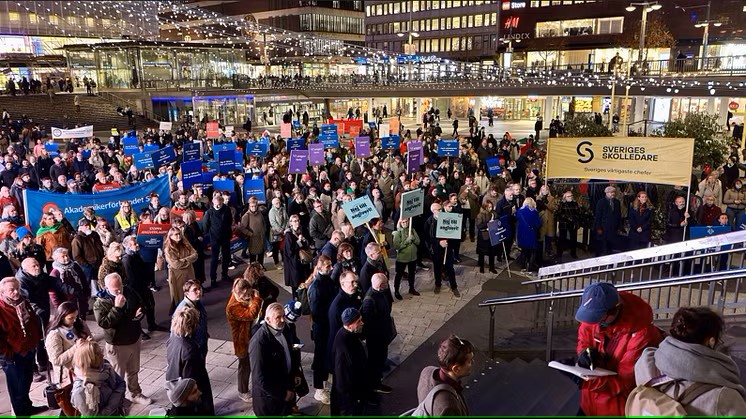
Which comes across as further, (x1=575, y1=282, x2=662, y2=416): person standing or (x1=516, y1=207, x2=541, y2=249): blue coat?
(x1=516, y1=207, x2=541, y2=249): blue coat

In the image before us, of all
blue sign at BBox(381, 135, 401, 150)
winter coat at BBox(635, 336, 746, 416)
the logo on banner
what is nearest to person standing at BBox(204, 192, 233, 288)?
the logo on banner

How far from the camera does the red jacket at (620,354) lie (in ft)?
13.3

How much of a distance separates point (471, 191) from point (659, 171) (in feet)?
13.6

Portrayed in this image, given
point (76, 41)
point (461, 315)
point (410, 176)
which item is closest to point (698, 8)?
point (410, 176)

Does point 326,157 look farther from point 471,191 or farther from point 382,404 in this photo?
Result: point 382,404

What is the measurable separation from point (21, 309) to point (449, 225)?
22.3ft

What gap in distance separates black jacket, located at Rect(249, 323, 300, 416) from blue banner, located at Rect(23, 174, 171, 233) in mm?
6732

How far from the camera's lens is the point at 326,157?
Result: 19656mm

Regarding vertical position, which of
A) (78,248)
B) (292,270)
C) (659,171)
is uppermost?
(659,171)

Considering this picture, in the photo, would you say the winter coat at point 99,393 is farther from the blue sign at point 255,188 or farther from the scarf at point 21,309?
the blue sign at point 255,188

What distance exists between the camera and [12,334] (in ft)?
19.9

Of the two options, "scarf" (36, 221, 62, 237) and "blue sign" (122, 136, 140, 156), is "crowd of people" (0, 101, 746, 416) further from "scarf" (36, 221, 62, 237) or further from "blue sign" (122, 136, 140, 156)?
"blue sign" (122, 136, 140, 156)

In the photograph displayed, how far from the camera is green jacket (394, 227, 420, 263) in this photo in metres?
10.2

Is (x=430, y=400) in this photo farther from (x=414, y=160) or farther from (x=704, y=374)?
(x=414, y=160)
